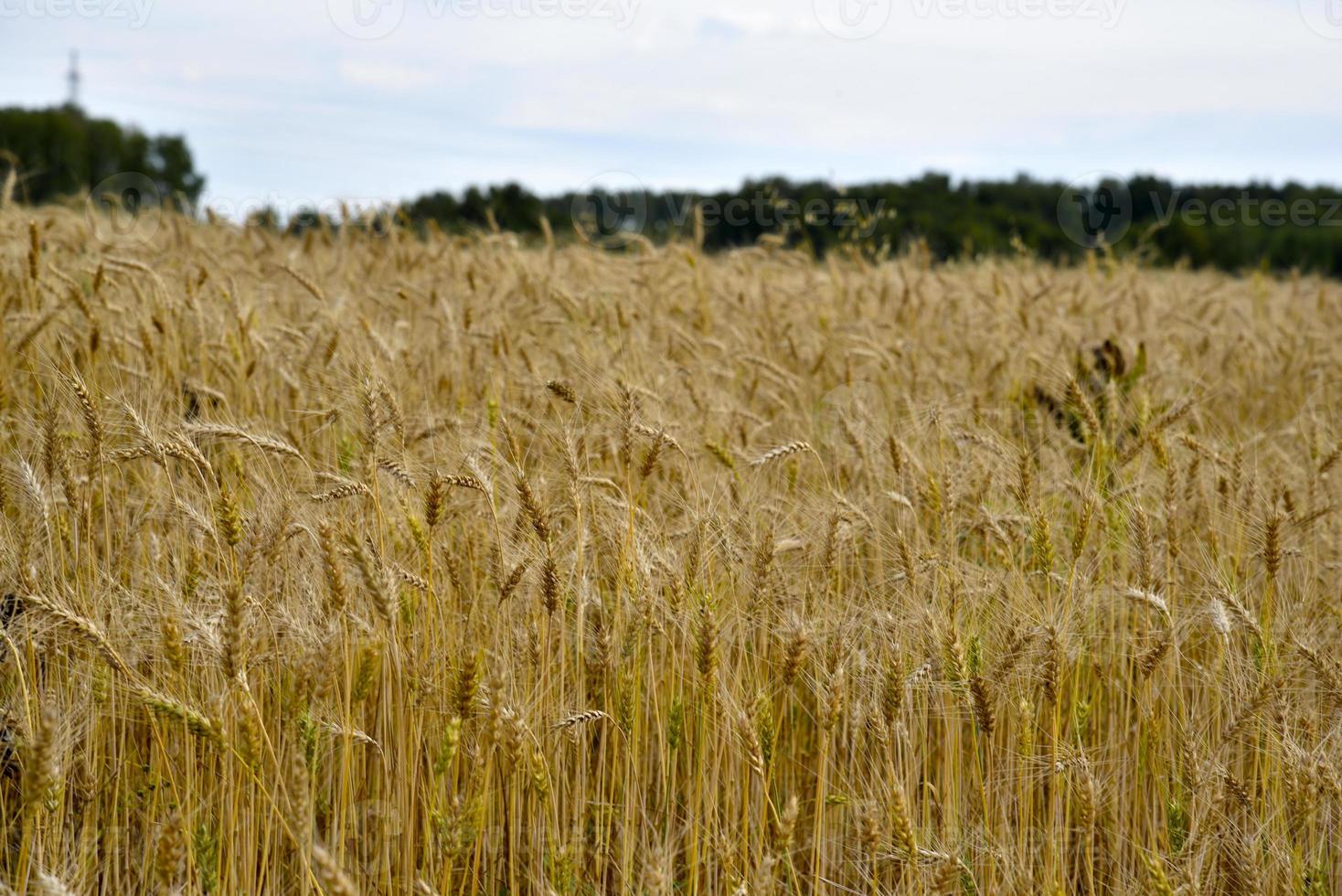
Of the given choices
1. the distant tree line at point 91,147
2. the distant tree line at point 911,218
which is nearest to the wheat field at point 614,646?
the distant tree line at point 911,218

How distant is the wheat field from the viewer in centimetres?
166

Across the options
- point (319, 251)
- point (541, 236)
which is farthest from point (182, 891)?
point (541, 236)

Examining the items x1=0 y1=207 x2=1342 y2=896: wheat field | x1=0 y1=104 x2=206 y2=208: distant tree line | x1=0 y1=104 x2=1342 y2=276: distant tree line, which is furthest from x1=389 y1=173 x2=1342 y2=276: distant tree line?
x1=0 y1=104 x2=206 y2=208: distant tree line

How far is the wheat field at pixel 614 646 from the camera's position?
1.66 meters

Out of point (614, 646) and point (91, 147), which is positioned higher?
point (91, 147)

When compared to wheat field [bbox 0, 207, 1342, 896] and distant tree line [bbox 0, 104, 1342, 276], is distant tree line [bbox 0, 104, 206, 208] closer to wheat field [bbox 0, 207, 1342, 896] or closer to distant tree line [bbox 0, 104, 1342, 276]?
distant tree line [bbox 0, 104, 1342, 276]

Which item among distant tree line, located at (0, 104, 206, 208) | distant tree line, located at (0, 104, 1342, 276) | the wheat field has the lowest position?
the wheat field

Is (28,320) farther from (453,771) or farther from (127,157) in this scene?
(127,157)

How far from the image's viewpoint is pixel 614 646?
77.3 inches

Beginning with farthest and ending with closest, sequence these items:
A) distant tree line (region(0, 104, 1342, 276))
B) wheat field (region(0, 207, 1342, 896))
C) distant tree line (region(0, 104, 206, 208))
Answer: distant tree line (region(0, 104, 206, 208))
distant tree line (region(0, 104, 1342, 276))
wheat field (region(0, 207, 1342, 896))

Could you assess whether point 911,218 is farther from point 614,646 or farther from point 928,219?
point 614,646

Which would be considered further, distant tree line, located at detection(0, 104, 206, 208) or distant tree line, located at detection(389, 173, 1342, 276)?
distant tree line, located at detection(0, 104, 206, 208)

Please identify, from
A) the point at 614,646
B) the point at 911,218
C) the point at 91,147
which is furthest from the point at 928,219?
the point at 91,147

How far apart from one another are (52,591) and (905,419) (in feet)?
7.96
